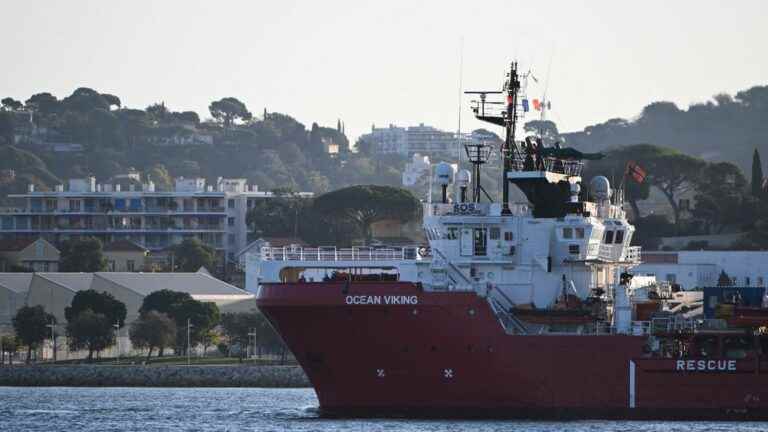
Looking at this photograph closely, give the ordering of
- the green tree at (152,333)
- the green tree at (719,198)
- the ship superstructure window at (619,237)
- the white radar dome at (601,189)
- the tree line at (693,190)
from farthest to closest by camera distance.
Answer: the green tree at (719,198) < the tree line at (693,190) < the green tree at (152,333) < the white radar dome at (601,189) < the ship superstructure window at (619,237)

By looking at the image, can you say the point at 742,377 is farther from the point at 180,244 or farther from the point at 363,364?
the point at 180,244

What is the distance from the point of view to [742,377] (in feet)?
196

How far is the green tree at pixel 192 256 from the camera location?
150 metres

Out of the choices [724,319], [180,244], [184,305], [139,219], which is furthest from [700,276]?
[139,219]

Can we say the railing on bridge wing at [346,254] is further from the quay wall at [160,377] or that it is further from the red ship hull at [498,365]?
the quay wall at [160,377]

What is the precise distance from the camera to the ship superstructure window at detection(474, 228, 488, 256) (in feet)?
204

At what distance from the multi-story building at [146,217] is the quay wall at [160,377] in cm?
7444

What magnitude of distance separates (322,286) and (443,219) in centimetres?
497

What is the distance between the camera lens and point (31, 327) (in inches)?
4205

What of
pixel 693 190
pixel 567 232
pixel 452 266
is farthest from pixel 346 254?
pixel 693 190

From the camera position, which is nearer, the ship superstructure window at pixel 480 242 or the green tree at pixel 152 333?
the ship superstructure window at pixel 480 242

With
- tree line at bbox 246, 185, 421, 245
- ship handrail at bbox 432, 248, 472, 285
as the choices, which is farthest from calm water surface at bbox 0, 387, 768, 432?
tree line at bbox 246, 185, 421, 245

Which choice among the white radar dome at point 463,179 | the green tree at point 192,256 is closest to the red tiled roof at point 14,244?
the green tree at point 192,256

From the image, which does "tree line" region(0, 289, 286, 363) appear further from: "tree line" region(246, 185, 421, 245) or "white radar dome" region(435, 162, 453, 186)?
"white radar dome" region(435, 162, 453, 186)
